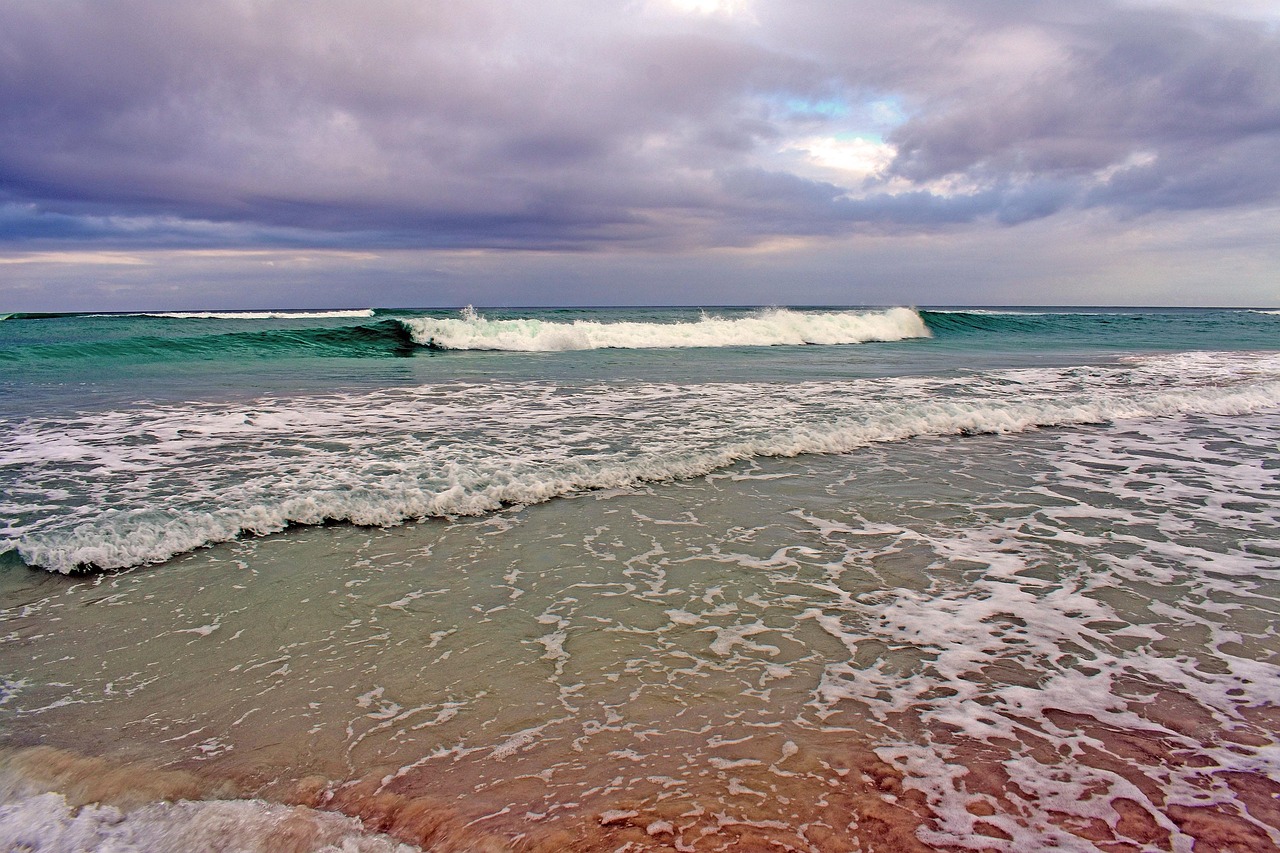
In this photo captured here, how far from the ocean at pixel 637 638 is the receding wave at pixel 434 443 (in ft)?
0.21

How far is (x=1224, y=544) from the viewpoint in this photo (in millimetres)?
5137

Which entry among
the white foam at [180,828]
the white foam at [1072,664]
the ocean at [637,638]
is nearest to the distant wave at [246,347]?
the ocean at [637,638]

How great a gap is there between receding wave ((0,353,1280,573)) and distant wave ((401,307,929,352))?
12833 mm

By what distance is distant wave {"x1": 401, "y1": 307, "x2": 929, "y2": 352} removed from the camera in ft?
88.4

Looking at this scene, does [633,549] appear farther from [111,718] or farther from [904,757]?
[111,718]

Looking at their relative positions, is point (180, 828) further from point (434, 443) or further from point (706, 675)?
point (434, 443)

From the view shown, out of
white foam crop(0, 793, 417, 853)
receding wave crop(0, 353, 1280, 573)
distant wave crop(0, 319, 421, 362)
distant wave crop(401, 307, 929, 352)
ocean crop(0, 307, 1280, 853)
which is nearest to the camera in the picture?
white foam crop(0, 793, 417, 853)

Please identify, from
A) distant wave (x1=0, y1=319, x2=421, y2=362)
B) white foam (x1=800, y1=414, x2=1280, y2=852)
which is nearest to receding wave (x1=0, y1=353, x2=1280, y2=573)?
white foam (x1=800, y1=414, x2=1280, y2=852)

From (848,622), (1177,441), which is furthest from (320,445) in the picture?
(1177,441)

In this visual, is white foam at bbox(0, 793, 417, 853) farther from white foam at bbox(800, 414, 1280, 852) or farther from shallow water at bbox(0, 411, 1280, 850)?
white foam at bbox(800, 414, 1280, 852)

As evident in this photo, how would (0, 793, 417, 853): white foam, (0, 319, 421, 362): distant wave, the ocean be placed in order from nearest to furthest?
(0, 793, 417, 853): white foam
the ocean
(0, 319, 421, 362): distant wave

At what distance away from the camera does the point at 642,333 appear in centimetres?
2902

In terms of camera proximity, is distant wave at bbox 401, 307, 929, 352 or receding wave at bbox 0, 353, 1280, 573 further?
distant wave at bbox 401, 307, 929, 352

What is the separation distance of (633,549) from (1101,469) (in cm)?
545
